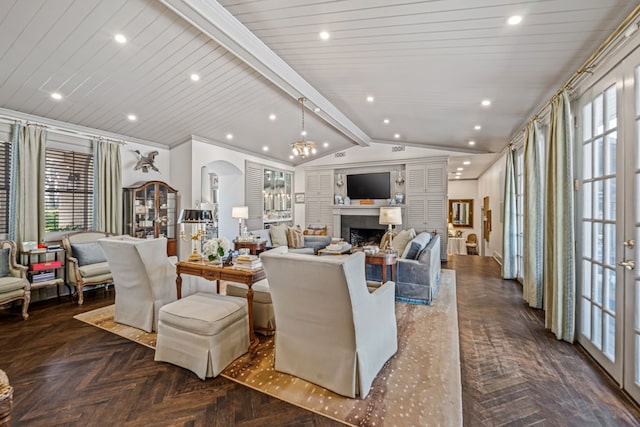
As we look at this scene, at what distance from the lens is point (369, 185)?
7.96 meters

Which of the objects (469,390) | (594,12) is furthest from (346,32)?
(469,390)

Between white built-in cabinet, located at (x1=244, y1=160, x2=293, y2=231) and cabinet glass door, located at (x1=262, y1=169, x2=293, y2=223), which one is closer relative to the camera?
white built-in cabinet, located at (x1=244, y1=160, x2=293, y2=231)

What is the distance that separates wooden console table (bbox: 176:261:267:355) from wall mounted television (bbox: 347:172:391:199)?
Result: 5698mm

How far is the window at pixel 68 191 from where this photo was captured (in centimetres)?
435

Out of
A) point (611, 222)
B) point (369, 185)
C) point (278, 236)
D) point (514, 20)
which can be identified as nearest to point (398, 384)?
point (611, 222)

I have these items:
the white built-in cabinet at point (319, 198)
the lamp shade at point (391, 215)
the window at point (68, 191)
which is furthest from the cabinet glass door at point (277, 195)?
the lamp shade at point (391, 215)

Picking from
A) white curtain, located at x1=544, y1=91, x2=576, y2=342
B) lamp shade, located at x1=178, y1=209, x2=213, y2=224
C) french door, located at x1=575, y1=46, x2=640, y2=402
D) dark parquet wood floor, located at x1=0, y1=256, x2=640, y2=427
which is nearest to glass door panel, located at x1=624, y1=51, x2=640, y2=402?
french door, located at x1=575, y1=46, x2=640, y2=402

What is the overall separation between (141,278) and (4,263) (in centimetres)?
215

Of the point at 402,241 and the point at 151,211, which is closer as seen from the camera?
the point at 402,241

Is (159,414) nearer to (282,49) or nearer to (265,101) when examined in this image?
(282,49)

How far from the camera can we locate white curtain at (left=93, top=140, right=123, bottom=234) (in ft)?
15.7

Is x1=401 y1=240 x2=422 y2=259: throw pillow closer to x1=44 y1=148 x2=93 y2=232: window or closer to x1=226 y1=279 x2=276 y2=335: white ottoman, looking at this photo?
x1=226 y1=279 x2=276 y2=335: white ottoman

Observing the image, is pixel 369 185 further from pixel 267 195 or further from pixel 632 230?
pixel 632 230

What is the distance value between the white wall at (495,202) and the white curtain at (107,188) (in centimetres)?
760
